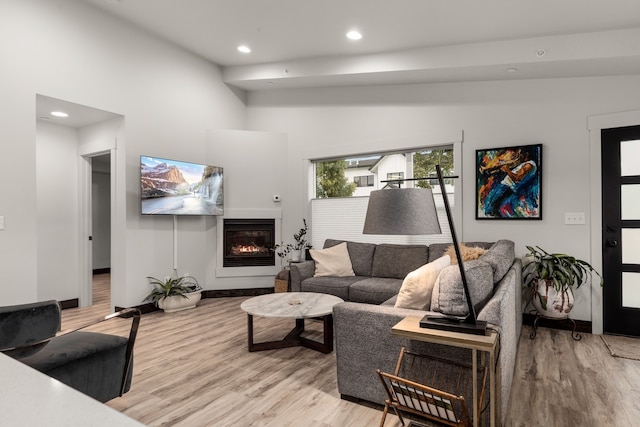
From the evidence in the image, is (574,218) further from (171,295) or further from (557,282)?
(171,295)

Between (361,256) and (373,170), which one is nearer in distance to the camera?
(361,256)

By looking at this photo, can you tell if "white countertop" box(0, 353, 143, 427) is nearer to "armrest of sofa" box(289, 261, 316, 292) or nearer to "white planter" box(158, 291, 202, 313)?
"armrest of sofa" box(289, 261, 316, 292)

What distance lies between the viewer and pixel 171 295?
14.7 feet

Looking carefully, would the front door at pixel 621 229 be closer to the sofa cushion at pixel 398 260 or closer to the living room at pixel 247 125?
the living room at pixel 247 125

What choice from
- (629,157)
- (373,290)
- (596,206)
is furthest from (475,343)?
(629,157)

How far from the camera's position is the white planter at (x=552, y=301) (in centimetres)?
353

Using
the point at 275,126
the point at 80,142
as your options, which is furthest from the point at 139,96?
the point at 275,126

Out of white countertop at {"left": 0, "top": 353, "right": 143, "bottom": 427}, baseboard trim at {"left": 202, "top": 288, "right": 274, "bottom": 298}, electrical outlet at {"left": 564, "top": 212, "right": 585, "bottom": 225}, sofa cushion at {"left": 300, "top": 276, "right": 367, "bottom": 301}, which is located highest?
electrical outlet at {"left": 564, "top": 212, "right": 585, "bottom": 225}

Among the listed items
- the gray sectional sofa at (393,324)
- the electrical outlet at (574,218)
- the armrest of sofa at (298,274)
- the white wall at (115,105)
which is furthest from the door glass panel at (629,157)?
the white wall at (115,105)

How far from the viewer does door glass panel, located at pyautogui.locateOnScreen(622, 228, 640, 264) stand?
11.7 feet

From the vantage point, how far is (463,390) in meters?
1.89

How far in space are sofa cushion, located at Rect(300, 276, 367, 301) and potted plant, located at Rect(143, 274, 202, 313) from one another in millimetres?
1502

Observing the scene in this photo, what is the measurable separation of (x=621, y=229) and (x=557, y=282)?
3.00 ft

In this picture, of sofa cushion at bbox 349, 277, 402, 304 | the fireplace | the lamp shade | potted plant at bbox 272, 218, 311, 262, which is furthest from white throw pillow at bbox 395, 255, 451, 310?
the fireplace
